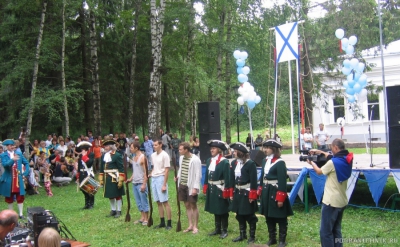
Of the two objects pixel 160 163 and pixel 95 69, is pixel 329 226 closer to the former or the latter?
pixel 160 163

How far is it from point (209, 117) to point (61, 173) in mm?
7374

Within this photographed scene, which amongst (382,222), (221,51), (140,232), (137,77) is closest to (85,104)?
(137,77)

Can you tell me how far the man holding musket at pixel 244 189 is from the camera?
7.11 metres

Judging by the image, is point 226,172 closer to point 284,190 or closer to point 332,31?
point 284,190

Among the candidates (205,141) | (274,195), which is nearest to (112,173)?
(205,141)

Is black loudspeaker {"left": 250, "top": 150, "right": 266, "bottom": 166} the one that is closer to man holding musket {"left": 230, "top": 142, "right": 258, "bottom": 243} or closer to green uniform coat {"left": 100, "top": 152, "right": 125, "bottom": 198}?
green uniform coat {"left": 100, "top": 152, "right": 125, "bottom": 198}

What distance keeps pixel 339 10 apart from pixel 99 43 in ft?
40.8

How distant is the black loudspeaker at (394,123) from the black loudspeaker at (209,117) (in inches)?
160

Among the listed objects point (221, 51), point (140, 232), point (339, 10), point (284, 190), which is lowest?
point (140, 232)

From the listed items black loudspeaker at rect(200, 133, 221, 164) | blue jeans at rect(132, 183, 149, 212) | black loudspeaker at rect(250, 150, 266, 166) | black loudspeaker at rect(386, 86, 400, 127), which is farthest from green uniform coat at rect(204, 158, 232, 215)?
black loudspeaker at rect(386, 86, 400, 127)

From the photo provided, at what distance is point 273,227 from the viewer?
6.99 m

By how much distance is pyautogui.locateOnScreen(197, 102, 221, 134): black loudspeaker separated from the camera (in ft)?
36.3

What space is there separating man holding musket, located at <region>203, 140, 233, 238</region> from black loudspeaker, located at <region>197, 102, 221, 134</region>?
128 inches

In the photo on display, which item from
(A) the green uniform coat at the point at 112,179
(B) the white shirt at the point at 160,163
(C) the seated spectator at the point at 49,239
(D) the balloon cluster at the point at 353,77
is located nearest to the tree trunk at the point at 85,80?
(D) the balloon cluster at the point at 353,77
